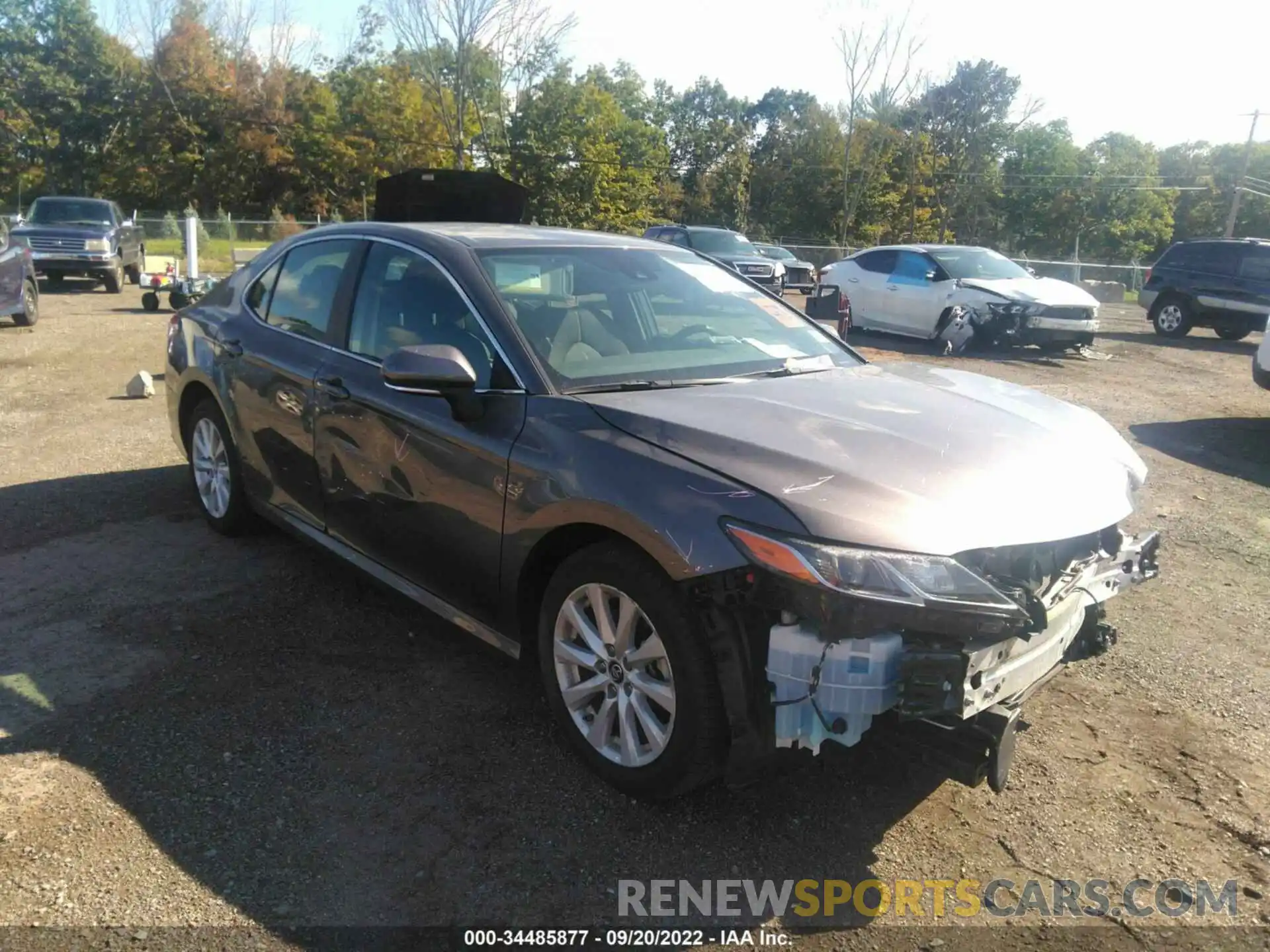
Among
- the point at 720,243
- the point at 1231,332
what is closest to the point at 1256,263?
the point at 1231,332

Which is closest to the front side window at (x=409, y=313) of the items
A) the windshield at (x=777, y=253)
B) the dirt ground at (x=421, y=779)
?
the dirt ground at (x=421, y=779)

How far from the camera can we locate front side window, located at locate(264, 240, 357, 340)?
4367 millimetres

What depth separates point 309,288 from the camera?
15.0 ft

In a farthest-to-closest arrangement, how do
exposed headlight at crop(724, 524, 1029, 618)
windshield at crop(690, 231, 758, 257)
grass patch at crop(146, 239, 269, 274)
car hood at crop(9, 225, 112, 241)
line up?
grass patch at crop(146, 239, 269, 274), windshield at crop(690, 231, 758, 257), car hood at crop(9, 225, 112, 241), exposed headlight at crop(724, 524, 1029, 618)

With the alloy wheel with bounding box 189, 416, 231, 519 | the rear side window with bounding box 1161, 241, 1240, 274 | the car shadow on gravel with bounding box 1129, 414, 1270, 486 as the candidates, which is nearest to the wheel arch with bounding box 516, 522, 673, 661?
the alloy wheel with bounding box 189, 416, 231, 519

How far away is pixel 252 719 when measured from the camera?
138 inches

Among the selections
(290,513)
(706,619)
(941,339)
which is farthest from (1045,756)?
(941,339)

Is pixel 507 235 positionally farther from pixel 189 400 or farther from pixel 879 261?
pixel 879 261

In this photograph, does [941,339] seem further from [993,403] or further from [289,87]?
[289,87]

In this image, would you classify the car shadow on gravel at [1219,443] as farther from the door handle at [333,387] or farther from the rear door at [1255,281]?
the rear door at [1255,281]

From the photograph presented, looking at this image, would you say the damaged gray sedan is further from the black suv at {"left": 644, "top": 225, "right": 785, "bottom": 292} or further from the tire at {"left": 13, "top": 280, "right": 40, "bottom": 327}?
the black suv at {"left": 644, "top": 225, "right": 785, "bottom": 292}

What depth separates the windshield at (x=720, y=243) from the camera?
2239cm

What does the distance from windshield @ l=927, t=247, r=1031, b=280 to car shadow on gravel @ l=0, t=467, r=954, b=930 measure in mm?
12365

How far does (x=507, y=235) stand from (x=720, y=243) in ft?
63.9
